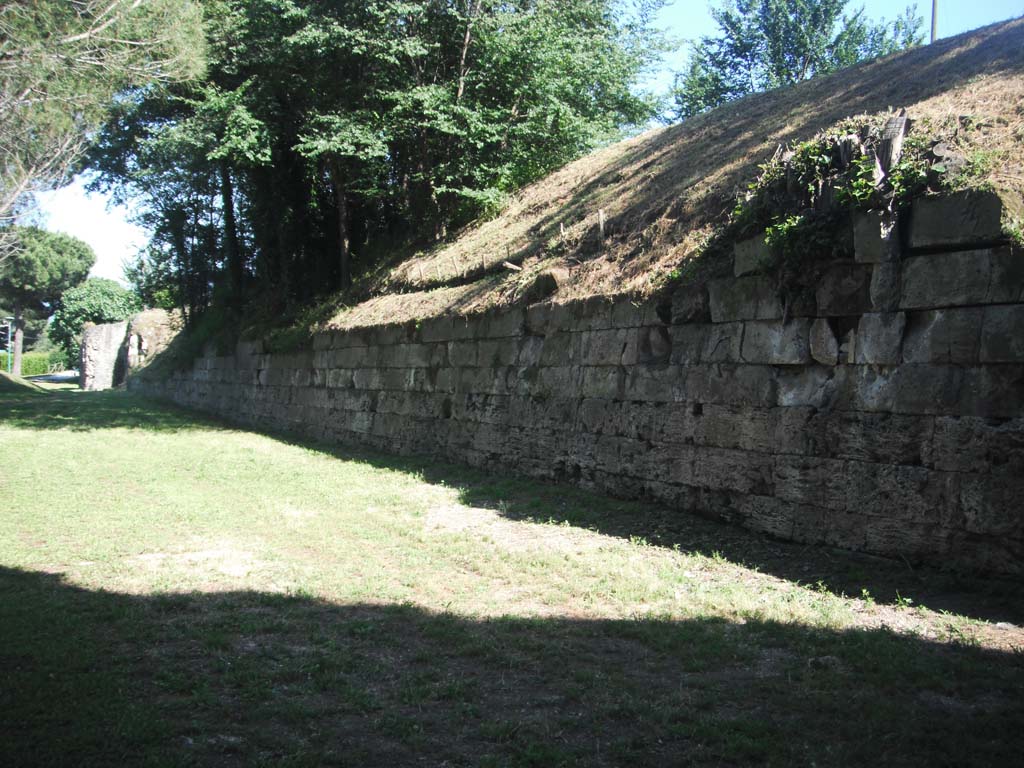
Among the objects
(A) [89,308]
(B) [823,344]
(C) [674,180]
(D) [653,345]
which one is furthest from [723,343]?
(A) [89,308]

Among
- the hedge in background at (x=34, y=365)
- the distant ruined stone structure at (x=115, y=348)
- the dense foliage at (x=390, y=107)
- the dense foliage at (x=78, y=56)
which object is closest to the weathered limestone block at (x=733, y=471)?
the dense foliage at (x=390, y=107)

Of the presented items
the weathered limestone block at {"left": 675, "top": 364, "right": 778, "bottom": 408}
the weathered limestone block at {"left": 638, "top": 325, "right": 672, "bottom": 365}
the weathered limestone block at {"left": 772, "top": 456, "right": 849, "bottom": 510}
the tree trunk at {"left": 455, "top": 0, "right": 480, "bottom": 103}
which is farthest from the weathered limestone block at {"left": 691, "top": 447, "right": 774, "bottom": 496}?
the tree trunk at {"left": 455, "top": 0, "right": 480, "bottom": 103}

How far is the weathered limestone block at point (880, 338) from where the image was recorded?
A: 20.1 feet

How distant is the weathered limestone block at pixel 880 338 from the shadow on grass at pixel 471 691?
2308mm

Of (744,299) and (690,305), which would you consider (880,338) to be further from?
(690,305)

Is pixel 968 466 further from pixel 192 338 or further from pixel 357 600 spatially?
pixel 192 338

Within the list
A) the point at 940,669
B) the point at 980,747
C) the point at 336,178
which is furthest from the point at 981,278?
the point at 336,178

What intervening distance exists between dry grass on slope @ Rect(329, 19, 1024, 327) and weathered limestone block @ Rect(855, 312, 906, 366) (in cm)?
120

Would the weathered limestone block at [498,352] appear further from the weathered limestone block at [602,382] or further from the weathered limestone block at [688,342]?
the weathered limestone block at [688,342]

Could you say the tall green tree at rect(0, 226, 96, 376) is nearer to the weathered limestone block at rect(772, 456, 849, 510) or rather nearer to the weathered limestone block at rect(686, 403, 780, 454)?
the weathered limestone block at rect(686, 403, 780, 454)

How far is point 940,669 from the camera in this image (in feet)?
14.0

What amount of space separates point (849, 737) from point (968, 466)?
285 cm

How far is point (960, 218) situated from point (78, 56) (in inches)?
461

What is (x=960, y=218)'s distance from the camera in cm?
575
